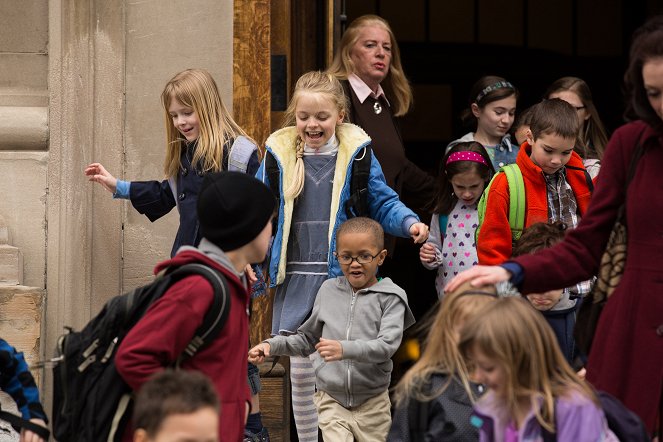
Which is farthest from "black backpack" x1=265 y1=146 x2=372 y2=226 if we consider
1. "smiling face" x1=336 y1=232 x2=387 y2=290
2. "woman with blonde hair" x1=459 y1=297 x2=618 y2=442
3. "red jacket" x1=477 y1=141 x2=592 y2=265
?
"woman with blonde hair" x1=459 y1=297 x2=618 y2=442

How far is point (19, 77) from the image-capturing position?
730 centimetres

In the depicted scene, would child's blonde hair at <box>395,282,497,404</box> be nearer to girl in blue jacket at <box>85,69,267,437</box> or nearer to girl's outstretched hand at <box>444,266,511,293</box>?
girl's outstretched hand at <box>444,266,511,293</box>

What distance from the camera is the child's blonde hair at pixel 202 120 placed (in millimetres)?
6723

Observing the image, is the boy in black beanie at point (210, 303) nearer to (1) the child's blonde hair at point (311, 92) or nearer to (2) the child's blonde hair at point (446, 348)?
(2) the child's blonde hair at point (446, 348)

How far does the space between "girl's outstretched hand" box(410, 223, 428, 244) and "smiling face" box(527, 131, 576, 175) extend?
72 centimetres

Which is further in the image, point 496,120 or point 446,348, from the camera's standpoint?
point 496,120

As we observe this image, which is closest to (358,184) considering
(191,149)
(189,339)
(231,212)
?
(191,149)

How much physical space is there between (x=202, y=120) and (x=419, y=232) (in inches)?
47.7

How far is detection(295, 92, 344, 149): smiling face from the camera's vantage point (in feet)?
22.2

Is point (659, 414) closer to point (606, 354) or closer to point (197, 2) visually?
point (606, 354)

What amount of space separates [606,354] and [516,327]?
0.52m

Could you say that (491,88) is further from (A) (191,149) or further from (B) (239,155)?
(A) (191,149)

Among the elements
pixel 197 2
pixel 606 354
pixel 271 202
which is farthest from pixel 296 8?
pixel 606 354

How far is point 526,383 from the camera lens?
163 inches
